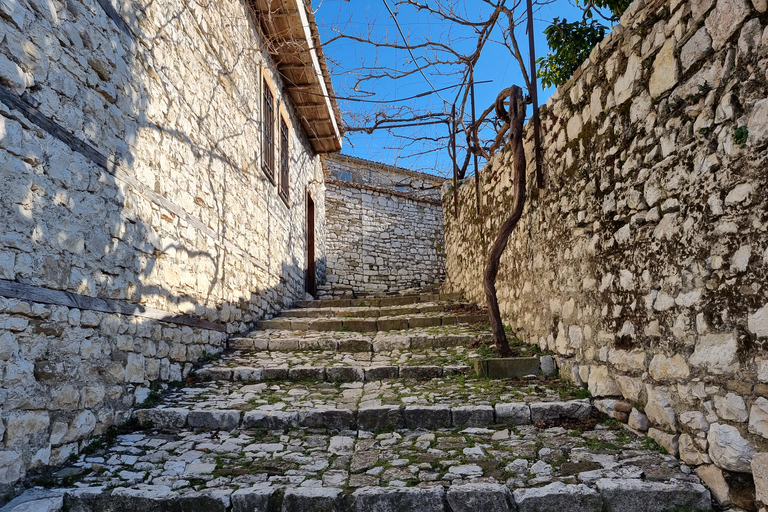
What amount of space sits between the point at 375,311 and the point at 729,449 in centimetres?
526

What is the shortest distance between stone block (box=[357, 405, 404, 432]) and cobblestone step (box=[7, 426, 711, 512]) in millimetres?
98

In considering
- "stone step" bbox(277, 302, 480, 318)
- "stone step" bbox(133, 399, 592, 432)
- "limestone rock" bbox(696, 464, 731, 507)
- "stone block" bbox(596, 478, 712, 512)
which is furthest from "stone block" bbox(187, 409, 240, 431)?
"stone step" bbox(277, 302, 480, 318)

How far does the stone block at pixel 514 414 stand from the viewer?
3279mm

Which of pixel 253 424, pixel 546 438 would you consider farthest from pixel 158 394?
pixel 546 438

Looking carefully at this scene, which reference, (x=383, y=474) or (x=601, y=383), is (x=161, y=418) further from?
(x=601, y=383)

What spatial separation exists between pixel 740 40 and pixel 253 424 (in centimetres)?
347

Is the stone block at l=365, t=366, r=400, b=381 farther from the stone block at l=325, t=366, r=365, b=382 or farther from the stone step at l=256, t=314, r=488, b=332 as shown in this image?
the stone step at l=256, t=314, r=488, b=332

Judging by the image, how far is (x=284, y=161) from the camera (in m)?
8.30

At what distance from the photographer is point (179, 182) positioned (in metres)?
4.20

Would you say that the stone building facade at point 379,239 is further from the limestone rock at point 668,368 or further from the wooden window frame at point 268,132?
the limestone rock at point 668,368

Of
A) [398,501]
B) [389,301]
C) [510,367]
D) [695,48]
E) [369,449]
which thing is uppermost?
[695,48]

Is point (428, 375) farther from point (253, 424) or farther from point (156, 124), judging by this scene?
point (156, 124)

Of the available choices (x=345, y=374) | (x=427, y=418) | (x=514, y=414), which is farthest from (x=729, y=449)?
(x=345, y=374)

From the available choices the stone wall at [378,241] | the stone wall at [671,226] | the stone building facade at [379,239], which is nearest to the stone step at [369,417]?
the stone wall at [671,226]
